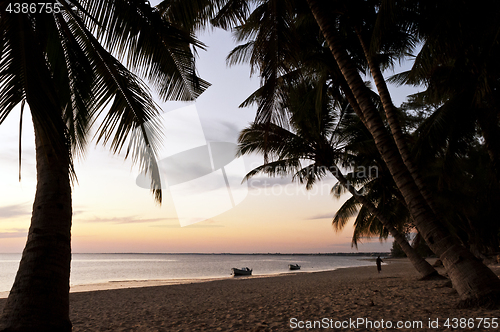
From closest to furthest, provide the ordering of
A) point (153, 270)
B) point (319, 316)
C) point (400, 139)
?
point (319, 316), point (400, 139), point (153, 270)

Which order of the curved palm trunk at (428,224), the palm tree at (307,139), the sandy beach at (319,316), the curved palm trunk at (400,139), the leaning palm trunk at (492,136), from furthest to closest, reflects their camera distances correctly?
1. the palm tree at (307,139)
2. the leaning palm trunk at (492,136)
3. the curved palm trunk at (400,139)
4. the curved palm trunk at (428,224)
5. the sandy beach at (319,316)

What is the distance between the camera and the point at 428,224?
16.6 feet

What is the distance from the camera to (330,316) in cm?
495

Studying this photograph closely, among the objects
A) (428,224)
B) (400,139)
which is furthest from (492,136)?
(428,224)

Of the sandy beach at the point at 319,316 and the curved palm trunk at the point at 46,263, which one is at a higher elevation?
the curved palm trunk at the point at 46,263

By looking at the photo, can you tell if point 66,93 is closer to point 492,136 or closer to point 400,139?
point 400,139

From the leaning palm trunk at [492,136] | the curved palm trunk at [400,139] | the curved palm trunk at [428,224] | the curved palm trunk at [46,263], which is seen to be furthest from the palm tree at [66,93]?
the leaning palm trunk at [492,136]

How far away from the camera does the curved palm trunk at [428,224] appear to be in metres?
4.55

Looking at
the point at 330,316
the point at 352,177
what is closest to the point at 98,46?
the point at 330,316

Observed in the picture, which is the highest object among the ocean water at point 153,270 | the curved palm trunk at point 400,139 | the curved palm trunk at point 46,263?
the curved palm trunk at point 400,139

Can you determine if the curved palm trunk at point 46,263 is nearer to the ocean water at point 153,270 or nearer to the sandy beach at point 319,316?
the sandy beach at point 319,316

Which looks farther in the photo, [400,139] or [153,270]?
[153,270]

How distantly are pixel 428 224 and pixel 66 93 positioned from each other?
601 cm

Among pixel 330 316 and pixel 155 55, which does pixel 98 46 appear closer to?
pixel 155 55
